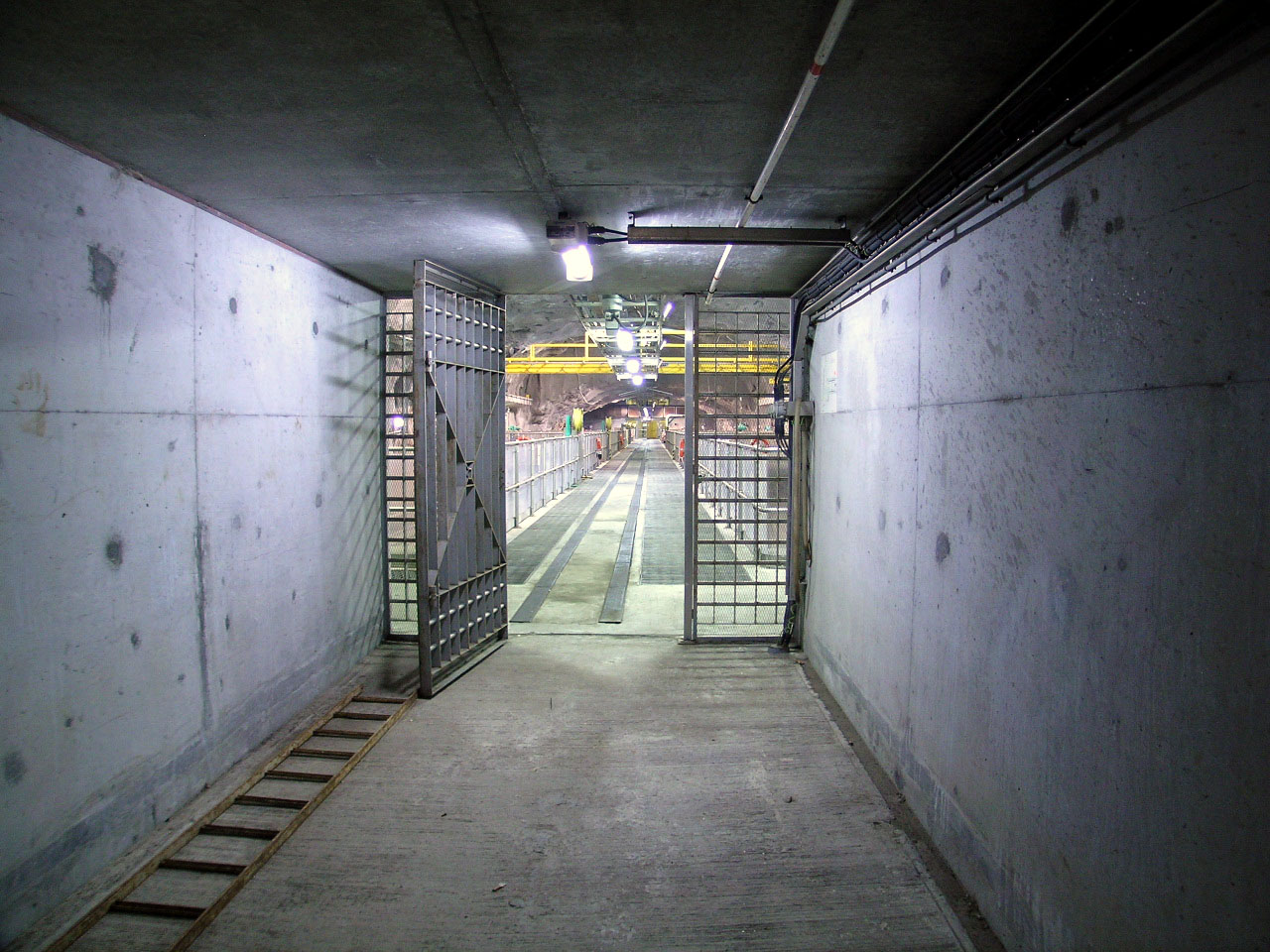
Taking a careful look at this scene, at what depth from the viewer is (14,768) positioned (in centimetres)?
241

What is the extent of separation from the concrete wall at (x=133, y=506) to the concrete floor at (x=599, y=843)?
80 centimetres

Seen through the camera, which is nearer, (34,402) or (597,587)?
(34,402)

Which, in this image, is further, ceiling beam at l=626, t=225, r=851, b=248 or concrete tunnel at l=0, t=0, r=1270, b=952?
ceiling beam at l=626, t=225, r=851, b=248

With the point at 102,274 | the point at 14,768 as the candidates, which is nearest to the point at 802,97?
the point at 102,274

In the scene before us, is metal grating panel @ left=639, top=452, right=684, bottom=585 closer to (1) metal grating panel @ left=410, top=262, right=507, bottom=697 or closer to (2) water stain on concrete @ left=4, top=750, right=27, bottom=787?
(1) metal grating panel @ left=410, top=262, right=507, bottom=697

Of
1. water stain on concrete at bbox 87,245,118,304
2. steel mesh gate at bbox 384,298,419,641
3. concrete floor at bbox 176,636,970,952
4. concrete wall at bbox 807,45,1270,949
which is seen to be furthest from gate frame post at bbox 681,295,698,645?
water stain on concrete at bbox 87,245,118,304

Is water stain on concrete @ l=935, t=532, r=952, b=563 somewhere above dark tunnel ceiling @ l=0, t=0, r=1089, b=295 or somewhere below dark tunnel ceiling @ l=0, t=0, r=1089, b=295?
below

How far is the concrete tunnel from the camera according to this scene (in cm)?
166

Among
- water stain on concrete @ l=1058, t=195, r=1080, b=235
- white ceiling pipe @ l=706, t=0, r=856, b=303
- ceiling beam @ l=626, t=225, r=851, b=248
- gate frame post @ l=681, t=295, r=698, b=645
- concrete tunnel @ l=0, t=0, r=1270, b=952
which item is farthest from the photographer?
gate frame post @ l=681, t=295, r=698, b=645

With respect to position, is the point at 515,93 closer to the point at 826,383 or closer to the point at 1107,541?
the point at 1107,541

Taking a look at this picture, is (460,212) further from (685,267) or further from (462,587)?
(462,587)

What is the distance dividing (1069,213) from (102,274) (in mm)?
3940

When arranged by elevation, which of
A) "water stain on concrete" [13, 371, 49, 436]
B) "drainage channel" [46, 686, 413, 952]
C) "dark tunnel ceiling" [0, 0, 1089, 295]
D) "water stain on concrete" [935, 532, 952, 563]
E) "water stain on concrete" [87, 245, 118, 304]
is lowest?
"drainage channel" [46, 686, 413, 952]

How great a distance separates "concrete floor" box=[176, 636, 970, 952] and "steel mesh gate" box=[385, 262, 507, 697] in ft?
2.55
